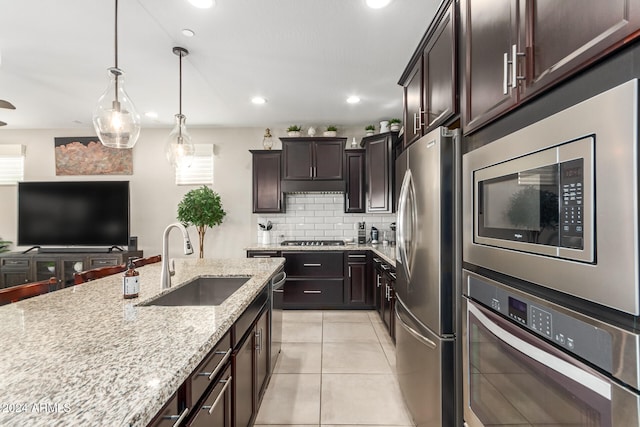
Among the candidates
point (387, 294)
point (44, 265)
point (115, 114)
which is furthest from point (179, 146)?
point (44, 265)

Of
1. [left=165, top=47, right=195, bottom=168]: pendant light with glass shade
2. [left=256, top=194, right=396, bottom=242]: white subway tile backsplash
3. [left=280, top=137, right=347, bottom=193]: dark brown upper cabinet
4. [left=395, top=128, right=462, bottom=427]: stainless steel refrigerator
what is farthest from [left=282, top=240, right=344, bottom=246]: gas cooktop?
[left=395, top=128, right=462, bottom=427]: stainless steel refrigerator

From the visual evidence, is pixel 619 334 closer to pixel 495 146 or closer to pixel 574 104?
pixel 574 104

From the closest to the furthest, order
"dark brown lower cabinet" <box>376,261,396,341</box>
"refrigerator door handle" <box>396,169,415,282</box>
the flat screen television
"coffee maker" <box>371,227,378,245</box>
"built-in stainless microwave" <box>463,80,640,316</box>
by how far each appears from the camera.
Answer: "built-in stainless microwave" <box>463,80,640,316</box> → "refrigerator door handle" <box>396,169,415,282</box> → "dark brown lower cabinet" <box>376,261,396,341</box> → "coffee maker" <box>371,227,378,245</box> → the flat screen television

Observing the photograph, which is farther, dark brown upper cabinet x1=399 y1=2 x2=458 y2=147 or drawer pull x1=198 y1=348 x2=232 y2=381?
dark brown upper cabinet x1=399 y1=2 x2=458 y2=147

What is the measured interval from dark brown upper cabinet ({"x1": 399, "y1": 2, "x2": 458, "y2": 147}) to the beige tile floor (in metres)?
1.85

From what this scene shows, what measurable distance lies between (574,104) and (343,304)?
371 centimetres

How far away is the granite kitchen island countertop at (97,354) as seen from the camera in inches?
25.0

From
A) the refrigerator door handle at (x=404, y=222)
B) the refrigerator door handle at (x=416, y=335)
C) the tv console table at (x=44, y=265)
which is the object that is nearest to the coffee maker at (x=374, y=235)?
the refrigerator door handle at (x=416, y=335)

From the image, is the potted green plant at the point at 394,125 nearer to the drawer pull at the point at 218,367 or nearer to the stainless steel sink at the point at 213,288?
the stainless steel sink at the point at 213,288

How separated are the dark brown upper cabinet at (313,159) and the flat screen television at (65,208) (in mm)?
2611

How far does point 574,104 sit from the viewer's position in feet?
2.55

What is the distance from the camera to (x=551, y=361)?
807 mm

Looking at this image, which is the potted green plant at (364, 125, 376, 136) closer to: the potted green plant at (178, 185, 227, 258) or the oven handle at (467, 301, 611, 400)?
the potted green plant at (178, 185, 227, 258)

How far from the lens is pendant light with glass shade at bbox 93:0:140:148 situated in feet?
6.37
